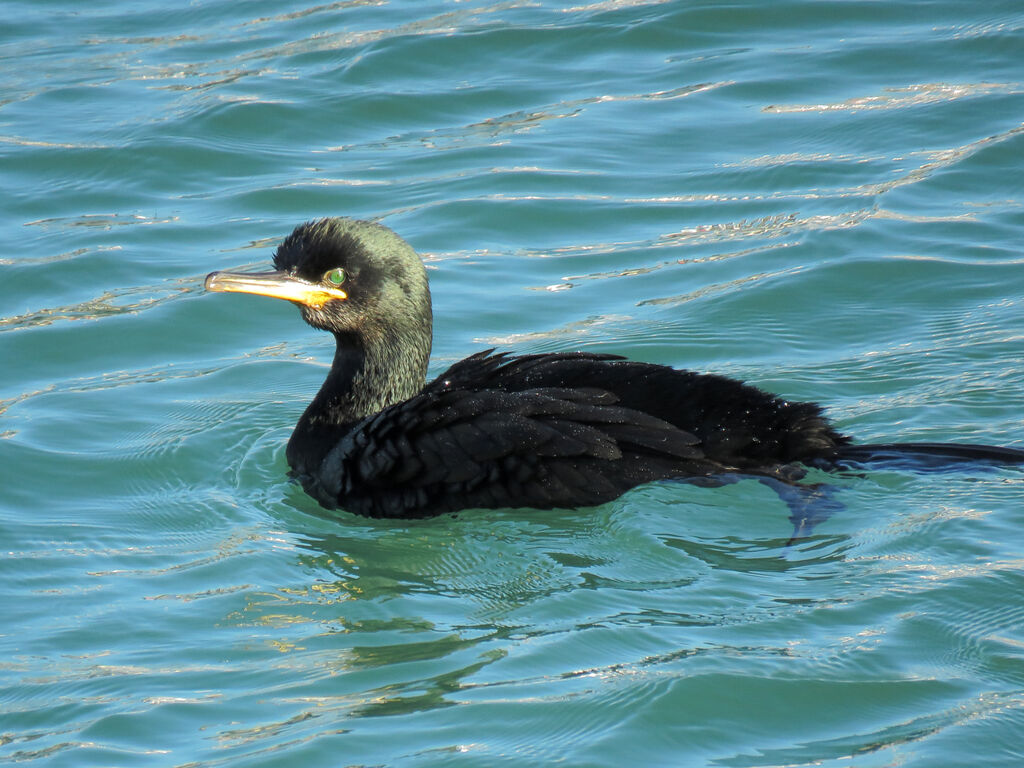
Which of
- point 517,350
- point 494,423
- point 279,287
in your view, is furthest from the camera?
point 517,350

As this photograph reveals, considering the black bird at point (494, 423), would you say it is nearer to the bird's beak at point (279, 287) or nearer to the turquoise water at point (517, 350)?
the bird's beak at point (279, 287)

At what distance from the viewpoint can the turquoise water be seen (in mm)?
4980

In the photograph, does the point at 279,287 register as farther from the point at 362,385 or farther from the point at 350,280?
the point at 362,385

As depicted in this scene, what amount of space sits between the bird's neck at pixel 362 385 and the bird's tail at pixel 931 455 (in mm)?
1991

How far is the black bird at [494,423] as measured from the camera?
6191 mm

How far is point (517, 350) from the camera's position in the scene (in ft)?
27.3

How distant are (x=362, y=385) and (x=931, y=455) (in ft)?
8.38

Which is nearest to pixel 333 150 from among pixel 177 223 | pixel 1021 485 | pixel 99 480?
pixel 177 223

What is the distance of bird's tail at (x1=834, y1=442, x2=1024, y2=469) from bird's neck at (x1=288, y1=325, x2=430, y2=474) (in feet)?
6.53

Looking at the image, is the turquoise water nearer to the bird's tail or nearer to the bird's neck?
the bird's tail

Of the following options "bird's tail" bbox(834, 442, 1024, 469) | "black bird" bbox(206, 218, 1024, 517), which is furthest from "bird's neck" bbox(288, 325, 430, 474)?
"bird's tail" bbox(834, 442, 1024, 469)

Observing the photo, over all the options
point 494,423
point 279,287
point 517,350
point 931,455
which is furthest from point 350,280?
point 931,455

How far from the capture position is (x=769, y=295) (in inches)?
344

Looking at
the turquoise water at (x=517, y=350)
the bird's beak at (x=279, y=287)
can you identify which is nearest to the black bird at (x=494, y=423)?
the bird's beak at (x=279, y=287)
